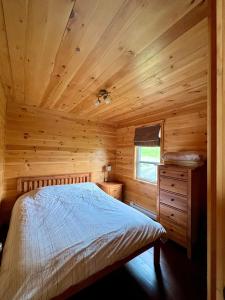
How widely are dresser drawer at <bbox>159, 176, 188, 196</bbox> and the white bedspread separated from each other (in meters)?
0.72

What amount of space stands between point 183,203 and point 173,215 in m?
0.30

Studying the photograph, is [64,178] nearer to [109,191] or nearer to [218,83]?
[109,191]

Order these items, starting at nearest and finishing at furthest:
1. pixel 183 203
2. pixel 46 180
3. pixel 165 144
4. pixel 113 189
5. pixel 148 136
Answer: pixel 183 203
pixel 165 144
pixel 46 180
pixel 148 136
pixel 113 189

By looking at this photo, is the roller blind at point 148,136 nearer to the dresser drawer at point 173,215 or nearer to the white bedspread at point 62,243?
the dresser drawer at point 173,215

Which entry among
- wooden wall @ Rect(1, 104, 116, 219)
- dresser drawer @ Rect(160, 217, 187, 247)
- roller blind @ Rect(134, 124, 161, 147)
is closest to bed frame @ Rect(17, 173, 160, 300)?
wooden wall @ Rect(1, 104, 116, 219)

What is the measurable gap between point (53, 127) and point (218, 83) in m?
3.48

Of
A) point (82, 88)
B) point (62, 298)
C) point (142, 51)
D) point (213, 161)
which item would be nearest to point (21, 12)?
point (142, 51)

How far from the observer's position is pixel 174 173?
7.91ft

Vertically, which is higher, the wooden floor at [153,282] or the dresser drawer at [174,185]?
the dresser drawer at [174,185]

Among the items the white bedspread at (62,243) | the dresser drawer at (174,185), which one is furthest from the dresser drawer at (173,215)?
the white bedspread at (62,243)

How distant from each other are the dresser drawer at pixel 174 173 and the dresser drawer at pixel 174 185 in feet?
0.22

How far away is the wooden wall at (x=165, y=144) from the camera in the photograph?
262 cm

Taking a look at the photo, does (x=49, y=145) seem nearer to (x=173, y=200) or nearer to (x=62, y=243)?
(x=62, y=243)

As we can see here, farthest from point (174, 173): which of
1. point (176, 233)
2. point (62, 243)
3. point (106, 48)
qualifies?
point (106, 48)
